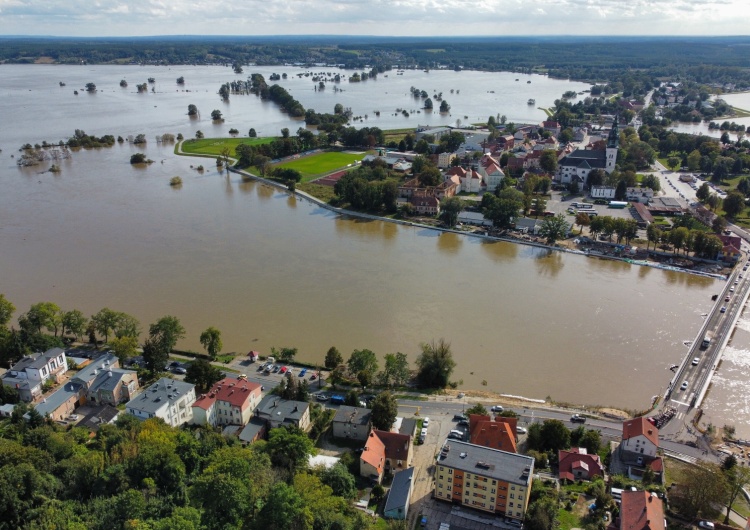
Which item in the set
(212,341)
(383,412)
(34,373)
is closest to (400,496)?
(383,412)

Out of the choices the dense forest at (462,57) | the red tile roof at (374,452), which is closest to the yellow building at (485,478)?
the red tile roof at (374,452)

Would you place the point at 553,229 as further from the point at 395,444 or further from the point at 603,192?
the point at 395,444

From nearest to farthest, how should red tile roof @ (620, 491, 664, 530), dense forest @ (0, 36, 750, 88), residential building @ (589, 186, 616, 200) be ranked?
red tile roof @ (620, 491, 664, 530) → residential building @ (589, 186, 616, 200) → dense forest @ (0, 36, 750, 88)

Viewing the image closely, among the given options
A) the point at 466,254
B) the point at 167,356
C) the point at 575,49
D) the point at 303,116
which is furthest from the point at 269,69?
the point at 167,356

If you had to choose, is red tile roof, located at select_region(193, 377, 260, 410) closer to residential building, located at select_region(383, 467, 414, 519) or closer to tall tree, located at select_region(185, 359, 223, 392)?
tall tree, located at select_region(185, 359, 223, 392)

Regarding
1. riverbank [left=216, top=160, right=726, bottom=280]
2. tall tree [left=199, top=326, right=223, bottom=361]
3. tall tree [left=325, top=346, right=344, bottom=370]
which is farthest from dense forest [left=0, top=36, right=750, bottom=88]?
tall tree [left=199, top=326, right=223, bottom=361]

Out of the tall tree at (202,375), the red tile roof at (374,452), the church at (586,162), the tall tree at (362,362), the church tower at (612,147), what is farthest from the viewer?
the church tower at (612,147)

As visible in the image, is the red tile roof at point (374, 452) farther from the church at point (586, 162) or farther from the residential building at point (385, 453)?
the church at point (586, 162)
